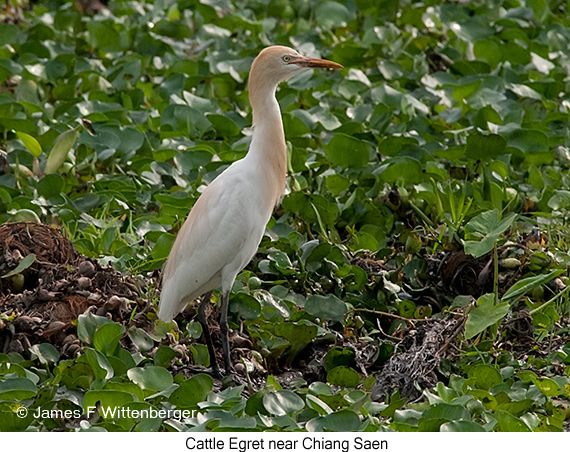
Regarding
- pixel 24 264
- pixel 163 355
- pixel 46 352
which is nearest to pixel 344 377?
pixel 163 355

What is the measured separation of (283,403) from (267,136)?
1.19m

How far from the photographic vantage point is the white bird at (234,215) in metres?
4.02

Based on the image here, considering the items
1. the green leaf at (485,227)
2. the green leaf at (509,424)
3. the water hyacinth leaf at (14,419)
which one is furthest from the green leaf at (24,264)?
the green leaf at (509,424)

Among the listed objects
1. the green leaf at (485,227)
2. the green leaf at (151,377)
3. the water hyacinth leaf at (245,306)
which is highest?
the green leaf at (485,227)

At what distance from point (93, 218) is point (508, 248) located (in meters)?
2.02

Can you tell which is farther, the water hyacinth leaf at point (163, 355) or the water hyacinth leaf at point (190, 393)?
the water hyacinth leaf at point (163, 355)

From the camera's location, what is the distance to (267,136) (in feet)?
13.4

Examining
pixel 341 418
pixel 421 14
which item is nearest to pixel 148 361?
pixel 341 418

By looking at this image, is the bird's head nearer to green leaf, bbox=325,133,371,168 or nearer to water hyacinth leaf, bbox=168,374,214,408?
green leaf, bbox=325,133,371,168

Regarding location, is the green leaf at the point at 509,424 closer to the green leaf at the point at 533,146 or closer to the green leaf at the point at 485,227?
the green leaf at the point at 485,227

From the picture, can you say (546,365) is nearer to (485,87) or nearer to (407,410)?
(407,410)

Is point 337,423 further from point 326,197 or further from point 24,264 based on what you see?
point 326,197

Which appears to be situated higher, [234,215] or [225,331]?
[234,215]

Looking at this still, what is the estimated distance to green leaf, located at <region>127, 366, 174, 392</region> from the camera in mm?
3600
